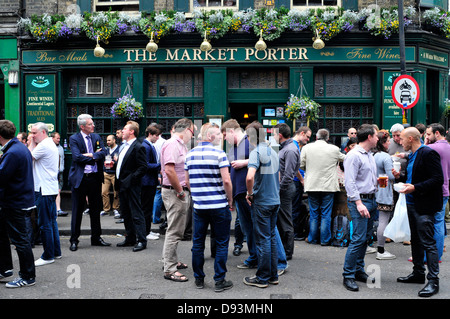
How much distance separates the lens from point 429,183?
226 inches

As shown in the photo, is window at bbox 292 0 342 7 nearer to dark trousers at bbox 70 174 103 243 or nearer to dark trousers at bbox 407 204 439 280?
dark trousers at bbox 70 174 103 243

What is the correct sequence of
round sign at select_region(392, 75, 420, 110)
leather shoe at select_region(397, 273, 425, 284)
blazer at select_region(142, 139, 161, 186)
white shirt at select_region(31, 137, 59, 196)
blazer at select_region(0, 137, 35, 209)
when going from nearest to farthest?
blazer at select_region(0, 137, 35, 209) < leather shoe at select_region(397, 273, 425, 284) < white shirt at select_region(31, 137, 59, 196) < blazer at select_region(142, 139, 161, 186) < round sign at select_region(392, 75, 420, 110)

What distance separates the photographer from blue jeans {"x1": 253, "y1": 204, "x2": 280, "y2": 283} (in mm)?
5867

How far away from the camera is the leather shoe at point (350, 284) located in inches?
229

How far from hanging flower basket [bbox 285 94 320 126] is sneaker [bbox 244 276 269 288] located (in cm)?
694

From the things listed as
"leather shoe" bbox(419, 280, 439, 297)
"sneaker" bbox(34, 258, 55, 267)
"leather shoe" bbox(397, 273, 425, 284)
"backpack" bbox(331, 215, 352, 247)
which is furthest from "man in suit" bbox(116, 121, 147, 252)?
"leather shoe" bbox(419, 280, 439, 297)

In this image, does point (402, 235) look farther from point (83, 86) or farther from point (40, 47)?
point (40, 47)

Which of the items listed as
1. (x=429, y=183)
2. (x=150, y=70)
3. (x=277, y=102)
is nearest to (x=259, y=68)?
(x=277, y=102)

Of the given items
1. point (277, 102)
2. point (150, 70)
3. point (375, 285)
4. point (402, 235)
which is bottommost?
point (375, 285)

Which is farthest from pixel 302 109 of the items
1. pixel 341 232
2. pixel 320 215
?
pixel 341 232

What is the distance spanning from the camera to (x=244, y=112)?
13523 millimetres

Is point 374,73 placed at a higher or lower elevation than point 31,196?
higher

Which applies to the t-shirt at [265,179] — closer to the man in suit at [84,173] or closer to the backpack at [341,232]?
the backpack at [341,232]

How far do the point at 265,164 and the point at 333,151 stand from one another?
10.5 ft
